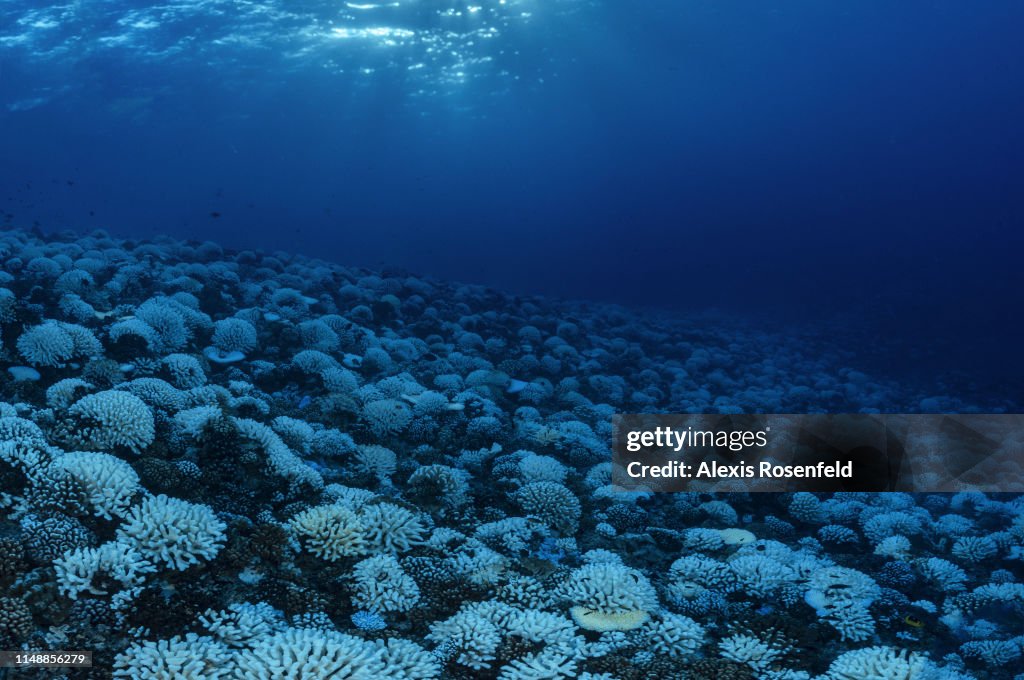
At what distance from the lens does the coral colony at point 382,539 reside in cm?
387

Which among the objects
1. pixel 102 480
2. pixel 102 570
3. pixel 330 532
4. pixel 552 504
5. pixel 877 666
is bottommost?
pixel 877 666

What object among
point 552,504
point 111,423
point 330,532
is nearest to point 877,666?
point 552,504

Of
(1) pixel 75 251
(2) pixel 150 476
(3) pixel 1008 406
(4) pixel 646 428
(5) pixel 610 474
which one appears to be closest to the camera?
(2) pixel 150 476

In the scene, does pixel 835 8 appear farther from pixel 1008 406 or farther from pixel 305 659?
pixel 305 659

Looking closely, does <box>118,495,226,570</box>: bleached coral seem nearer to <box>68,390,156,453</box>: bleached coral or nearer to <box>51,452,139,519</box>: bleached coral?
<box>51,452,139,519</box>: bleached coral

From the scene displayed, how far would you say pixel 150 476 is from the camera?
499 cm

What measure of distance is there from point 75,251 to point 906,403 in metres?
22.8

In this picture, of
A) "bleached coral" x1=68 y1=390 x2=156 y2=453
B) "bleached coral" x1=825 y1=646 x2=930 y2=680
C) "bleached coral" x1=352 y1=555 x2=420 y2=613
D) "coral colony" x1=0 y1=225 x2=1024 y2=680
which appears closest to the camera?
"coral colony" x1=0 y1=225 x2=1024 y2=680

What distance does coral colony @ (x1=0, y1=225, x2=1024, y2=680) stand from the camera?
387 centimetres

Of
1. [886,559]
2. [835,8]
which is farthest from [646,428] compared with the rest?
[835,8]

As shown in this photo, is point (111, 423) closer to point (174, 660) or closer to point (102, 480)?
point (102, 480)

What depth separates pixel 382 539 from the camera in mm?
5168

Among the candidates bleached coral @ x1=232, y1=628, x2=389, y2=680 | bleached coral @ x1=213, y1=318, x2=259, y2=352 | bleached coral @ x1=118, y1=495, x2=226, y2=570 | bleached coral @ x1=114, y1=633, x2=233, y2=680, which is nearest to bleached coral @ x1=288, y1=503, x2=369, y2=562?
bleached coral @ x1=118, y1=495, x2=226, y2=570

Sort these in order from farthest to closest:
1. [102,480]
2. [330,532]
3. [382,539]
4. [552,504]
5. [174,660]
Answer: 1. [552,504]
2. [382,539]
3. [330,532]
4. [102,480]
5. [174,660]
